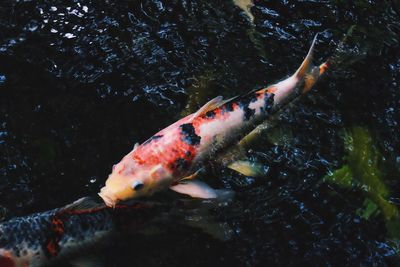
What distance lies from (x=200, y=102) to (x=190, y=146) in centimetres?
95

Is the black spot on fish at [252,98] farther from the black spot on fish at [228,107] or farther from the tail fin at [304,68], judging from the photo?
the tail fin at [304,68]

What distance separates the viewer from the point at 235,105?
3.88m

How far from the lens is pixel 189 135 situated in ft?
11.9

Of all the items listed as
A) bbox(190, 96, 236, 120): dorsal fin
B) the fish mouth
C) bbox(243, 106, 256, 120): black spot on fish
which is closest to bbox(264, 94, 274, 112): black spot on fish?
bbox(243, 106, 256, 120): black spot on fish

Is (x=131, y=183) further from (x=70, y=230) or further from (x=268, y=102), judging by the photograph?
(x=268, y=102)

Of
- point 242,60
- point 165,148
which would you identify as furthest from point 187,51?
point 165,148

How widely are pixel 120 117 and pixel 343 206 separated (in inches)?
79.3

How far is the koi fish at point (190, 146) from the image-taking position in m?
3.45

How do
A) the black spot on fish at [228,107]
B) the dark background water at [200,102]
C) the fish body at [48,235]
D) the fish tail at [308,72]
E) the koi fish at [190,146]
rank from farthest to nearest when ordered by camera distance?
the fish tail at [308,72]
the dark background water at [200,102]
the black spot on fish at [228,107]
the koi fish at [190,146]
the fish body at [48,235]

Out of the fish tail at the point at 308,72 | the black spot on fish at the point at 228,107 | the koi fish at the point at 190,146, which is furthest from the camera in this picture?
the fish tail at the point at 308,72

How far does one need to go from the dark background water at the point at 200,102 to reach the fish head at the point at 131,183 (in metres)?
0.47

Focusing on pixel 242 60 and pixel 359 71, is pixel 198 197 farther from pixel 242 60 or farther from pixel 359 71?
pixel 359 71

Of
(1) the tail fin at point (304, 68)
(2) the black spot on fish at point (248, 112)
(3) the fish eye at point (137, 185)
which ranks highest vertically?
(1) the tail fin at point (304, 68)

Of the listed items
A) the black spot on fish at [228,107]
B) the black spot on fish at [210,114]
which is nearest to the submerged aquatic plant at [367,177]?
the black spot on fish at [228,107]
